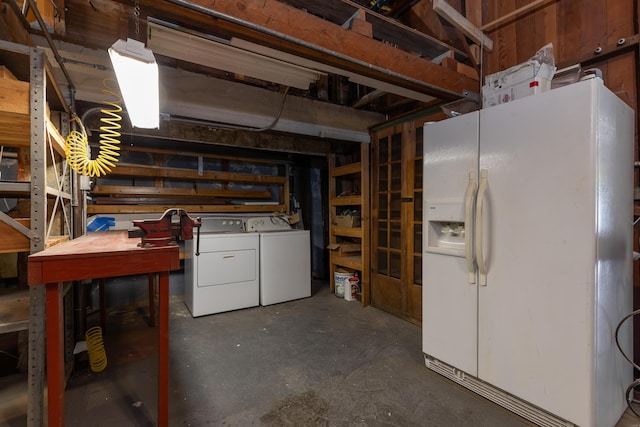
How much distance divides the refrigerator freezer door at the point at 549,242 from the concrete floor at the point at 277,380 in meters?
0.32

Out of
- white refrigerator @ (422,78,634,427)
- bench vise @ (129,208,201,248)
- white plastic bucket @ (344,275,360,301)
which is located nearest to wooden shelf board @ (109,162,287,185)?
white plastic bucket @ (344,275,360,301)

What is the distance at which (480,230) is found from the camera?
162 cm

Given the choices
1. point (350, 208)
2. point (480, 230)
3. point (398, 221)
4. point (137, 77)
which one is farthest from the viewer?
point (350, 208)

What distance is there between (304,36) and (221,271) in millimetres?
2446

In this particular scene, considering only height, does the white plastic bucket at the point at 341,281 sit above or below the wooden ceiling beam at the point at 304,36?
below

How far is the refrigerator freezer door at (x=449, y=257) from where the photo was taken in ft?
5.76

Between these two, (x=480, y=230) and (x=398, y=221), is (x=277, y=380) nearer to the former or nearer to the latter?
(x=480, y=230)

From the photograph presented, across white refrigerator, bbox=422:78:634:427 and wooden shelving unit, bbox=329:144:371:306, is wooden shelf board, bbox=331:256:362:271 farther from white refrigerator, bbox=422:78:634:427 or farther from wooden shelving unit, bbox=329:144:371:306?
white refrigerator, bbox=422:78:634:427

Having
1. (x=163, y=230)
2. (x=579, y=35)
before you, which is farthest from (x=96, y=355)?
(x=579, y=35)

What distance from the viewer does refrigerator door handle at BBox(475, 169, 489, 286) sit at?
161 centimetres

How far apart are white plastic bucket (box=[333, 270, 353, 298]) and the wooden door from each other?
1.25 ft

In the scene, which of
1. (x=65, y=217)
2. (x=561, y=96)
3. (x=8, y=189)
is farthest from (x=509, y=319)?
(x=65, y=217)

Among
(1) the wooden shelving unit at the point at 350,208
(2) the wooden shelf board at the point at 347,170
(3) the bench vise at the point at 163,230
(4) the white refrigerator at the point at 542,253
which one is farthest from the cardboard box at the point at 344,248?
(3) the bench vise at the point at 163,230

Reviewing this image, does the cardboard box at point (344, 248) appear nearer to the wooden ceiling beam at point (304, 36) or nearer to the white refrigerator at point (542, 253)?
the white refrigerator at point (542, 253)
